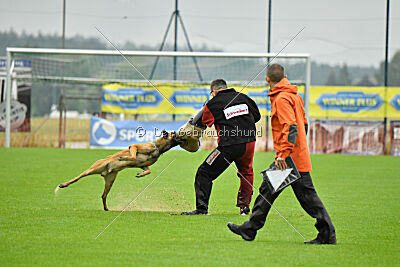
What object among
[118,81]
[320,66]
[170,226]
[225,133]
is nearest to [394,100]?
[320,66]

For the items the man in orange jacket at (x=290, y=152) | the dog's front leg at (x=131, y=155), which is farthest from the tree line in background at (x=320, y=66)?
the man in orange jacket at (x=290, y=152)

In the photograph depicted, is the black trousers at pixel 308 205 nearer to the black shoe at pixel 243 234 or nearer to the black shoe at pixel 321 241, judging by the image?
the black shoe at pixel 321 241

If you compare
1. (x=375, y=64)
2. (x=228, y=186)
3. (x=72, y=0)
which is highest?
(x=72, y=0)

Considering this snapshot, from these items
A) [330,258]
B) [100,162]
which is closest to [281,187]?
[330,258]

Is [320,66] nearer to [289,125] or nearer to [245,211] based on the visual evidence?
[245,211]

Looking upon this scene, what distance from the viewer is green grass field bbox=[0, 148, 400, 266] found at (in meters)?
5.53

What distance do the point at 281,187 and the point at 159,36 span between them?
2223 cm

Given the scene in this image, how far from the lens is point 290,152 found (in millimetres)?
6016

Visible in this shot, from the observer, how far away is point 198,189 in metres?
8.24

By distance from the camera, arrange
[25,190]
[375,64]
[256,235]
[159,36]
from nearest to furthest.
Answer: [256,235] → [25,190] → [159,36] → [375,64]

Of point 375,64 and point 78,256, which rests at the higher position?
point 375,64

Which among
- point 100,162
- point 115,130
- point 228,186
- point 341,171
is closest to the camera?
point 100,162

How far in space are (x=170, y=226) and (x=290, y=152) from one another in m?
2.06

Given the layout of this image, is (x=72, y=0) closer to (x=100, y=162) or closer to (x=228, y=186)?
(x=228, y=186)
